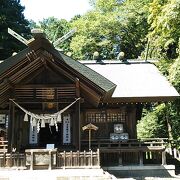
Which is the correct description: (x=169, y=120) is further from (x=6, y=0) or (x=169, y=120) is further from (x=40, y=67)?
(x=6, y=0)

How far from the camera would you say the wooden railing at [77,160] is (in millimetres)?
14039

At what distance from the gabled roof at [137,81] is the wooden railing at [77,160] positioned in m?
4.16

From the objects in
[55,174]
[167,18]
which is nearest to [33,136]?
[55,174]

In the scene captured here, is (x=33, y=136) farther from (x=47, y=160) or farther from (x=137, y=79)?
(x=137, y=79)

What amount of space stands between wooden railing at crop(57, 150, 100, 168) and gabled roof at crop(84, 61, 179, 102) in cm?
416

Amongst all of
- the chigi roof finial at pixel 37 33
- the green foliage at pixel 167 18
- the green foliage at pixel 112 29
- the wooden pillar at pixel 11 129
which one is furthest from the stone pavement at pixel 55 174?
the green foliage at pixel 112 29

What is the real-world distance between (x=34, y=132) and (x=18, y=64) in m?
4.10

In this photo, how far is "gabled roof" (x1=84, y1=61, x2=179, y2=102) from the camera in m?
17.4

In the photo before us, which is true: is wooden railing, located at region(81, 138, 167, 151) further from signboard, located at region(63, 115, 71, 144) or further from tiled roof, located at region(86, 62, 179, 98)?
tiled roof, located at region(86, 62, 179, 98)

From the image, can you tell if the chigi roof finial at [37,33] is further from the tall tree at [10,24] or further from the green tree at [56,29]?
the green tree at [56,29]

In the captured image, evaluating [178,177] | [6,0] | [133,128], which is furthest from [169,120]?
[6,0]

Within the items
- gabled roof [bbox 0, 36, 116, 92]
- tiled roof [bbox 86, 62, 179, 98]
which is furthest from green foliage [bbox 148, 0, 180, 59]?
gabled roof [bbox 0, 36, 116, 92]

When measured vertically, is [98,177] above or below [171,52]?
below

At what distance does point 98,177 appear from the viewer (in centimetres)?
1328
